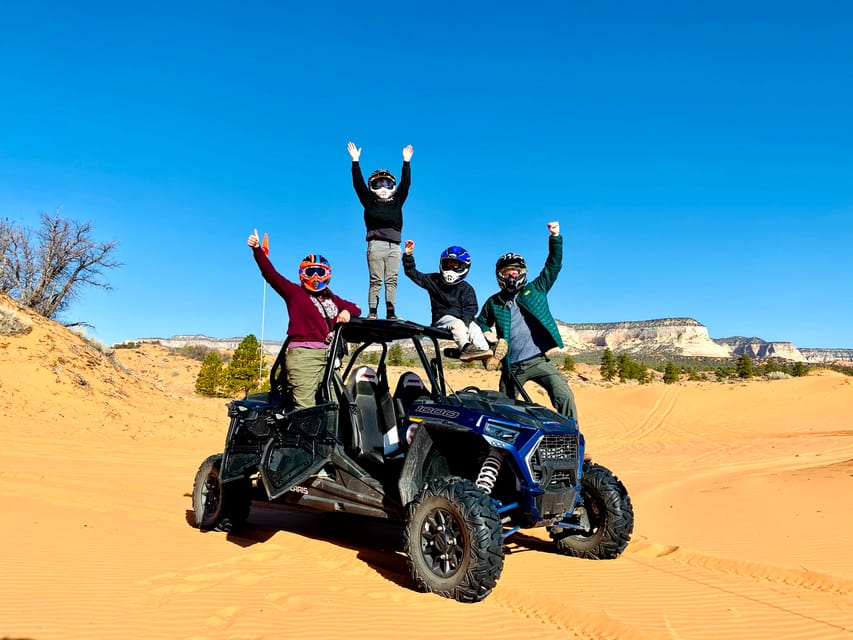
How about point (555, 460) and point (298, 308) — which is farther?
point (298, 308)

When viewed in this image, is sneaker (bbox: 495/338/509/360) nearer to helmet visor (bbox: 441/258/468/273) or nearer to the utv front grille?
the utv front grille

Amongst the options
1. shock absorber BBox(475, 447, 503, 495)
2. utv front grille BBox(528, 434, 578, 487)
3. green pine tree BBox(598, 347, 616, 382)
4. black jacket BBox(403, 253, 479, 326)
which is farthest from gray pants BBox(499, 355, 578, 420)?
green pine tree BBox(598, 347, 616, 382)

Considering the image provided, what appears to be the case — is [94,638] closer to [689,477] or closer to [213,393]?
[689,477]

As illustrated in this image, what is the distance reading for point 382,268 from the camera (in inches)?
368

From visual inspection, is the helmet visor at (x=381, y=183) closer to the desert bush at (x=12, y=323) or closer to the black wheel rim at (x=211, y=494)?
the black wheel rim at (x=211, y=494)

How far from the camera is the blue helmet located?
328 inches

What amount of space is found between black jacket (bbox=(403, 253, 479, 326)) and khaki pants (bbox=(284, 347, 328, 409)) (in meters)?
1.84

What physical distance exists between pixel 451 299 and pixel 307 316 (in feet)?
6.50

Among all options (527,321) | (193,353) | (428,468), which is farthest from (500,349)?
(193,353)

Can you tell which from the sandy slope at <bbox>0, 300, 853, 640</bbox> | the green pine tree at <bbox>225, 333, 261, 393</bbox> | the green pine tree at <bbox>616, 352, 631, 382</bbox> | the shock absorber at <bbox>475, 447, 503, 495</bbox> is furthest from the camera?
the green pine tree at <bbox>616, 352, 631, 382</bbox>

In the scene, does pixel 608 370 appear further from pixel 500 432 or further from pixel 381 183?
pixel 500 432

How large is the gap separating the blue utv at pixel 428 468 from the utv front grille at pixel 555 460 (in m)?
0.01

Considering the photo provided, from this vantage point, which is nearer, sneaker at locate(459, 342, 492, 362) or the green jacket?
sneaker at locate(459, 342, 492, 362)

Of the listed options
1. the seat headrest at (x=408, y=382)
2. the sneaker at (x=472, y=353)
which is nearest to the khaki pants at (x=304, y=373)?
the seat headrest at (x=408, y=382)
